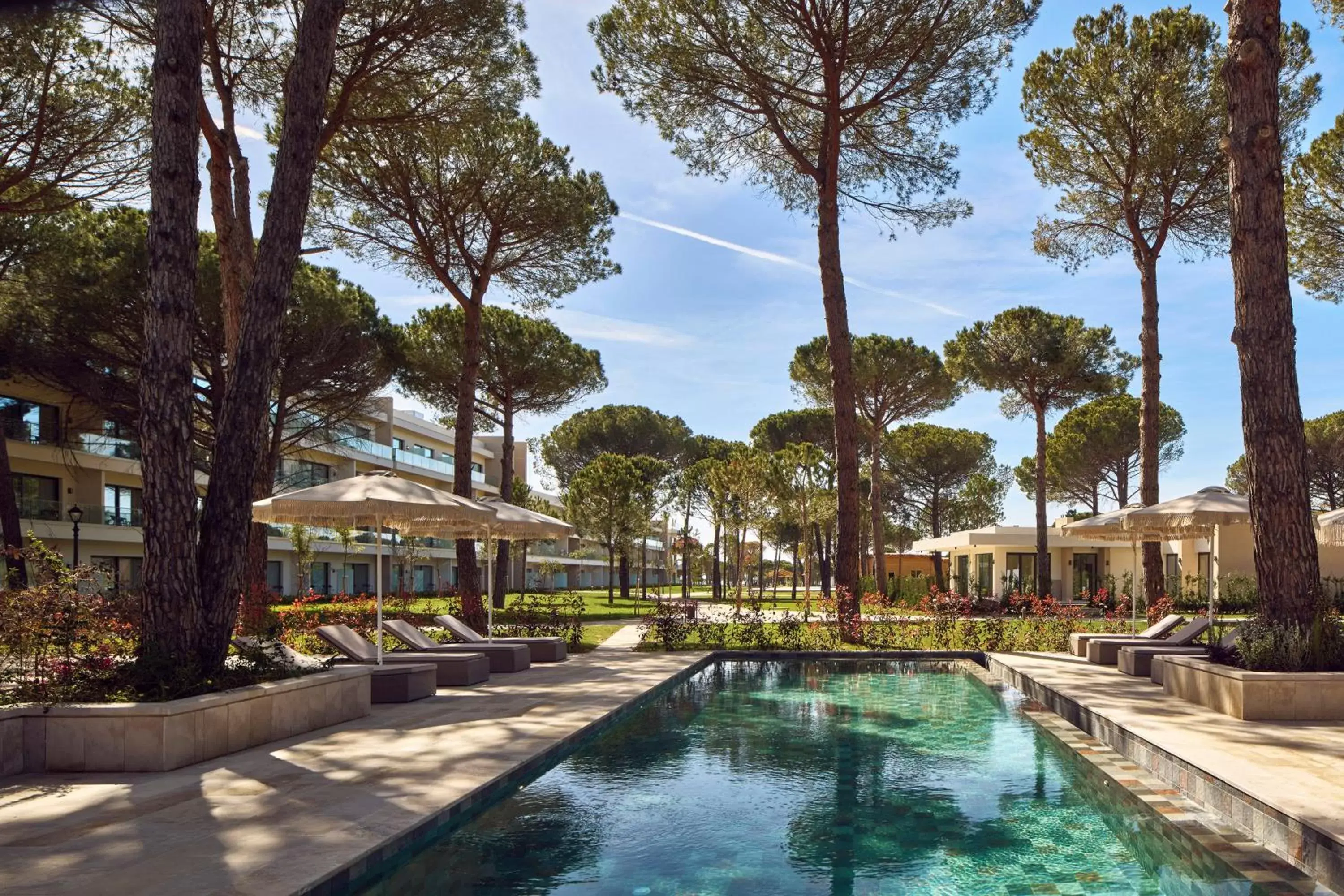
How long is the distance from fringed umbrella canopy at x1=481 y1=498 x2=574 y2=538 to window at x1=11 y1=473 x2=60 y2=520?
768 inches

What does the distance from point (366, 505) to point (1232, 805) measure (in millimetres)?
8195

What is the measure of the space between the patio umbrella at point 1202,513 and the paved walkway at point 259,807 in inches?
324

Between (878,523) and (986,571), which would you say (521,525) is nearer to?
(878,523)

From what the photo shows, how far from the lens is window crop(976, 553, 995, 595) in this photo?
34969mm

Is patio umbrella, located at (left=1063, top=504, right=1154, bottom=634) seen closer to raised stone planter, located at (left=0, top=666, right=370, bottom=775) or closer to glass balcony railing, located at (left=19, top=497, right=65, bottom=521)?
raised stone planter, located at (left=0, top=666, right=370, bottom=775)

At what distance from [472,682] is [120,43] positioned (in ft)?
39.5

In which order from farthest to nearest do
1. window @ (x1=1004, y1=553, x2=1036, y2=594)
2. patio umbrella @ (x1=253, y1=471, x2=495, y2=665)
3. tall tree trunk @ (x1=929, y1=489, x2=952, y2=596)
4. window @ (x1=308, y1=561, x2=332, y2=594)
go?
window @ (x1=308, y1=561, x2=332, y2=594) → window @ (x1=1004, y1=553, x2=1036, y2=594) → tall tree trunk @ (x1=929, y1=489, x2=952, y2=596) → patio umbrella @ (x1=253, y1=471, x2=495, y2=665)

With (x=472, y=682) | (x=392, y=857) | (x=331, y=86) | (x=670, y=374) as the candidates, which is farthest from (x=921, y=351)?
(x=392, y=857)

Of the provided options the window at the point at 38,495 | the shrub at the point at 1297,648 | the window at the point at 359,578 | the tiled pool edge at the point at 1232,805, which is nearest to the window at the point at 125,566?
the window at the point at 38,495

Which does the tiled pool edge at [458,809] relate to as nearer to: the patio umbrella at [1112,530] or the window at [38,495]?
the patio umbrella at [1112,530]

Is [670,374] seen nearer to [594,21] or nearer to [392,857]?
[594,21]

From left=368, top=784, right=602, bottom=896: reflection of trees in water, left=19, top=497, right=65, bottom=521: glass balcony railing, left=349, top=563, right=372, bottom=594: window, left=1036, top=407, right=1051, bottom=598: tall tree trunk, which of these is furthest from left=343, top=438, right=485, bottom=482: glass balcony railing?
left=368, top=784, right=602, bottom=896: reflection of trees in water

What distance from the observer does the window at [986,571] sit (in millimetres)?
34969

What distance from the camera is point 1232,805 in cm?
562
